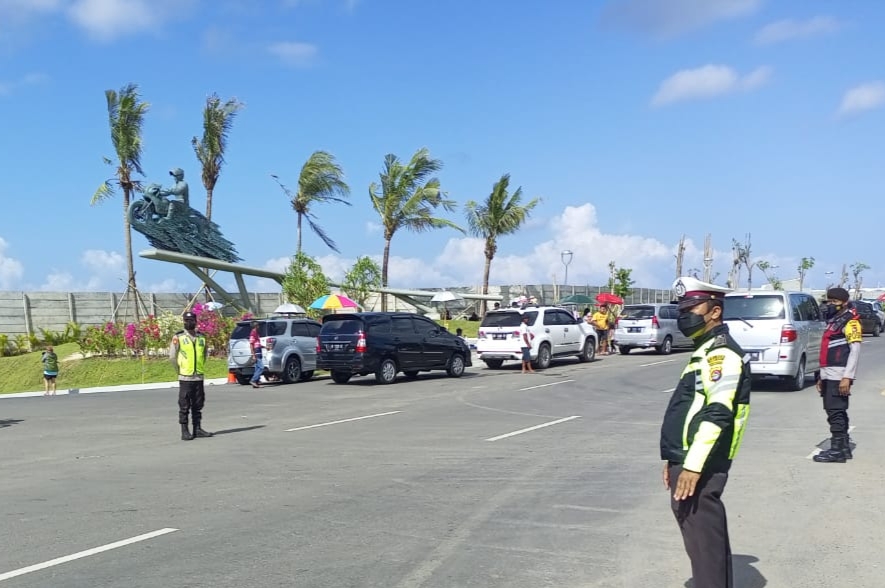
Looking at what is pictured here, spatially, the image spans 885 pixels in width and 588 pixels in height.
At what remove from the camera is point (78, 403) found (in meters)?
18.0

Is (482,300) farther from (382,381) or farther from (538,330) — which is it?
(382,381)

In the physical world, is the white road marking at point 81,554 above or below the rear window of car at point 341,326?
below

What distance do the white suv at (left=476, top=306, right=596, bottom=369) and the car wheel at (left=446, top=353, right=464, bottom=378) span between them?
1.62 m

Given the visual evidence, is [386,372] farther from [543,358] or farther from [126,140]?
[126,140]

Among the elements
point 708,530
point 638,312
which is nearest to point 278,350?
point 638,312

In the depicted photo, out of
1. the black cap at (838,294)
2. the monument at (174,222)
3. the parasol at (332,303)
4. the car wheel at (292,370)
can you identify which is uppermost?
the monument at (174,222)

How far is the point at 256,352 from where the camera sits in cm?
2120

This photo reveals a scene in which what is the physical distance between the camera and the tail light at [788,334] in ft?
50.9

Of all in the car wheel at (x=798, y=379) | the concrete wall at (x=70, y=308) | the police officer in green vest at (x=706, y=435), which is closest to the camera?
the police officer in green vest at (x=706, y=435)

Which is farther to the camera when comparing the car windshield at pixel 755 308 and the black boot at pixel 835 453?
the car windshield at pixel 755 308

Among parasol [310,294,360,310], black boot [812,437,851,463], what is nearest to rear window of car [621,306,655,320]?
parasol [310,294,360,310]

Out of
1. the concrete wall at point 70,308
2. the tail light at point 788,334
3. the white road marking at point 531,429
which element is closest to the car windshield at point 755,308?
the tail light at point 788,334

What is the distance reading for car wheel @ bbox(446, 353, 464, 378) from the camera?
2220 centimetres

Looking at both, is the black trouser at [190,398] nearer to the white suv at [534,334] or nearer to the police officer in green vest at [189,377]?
the police officer in green vest at [189,377]
